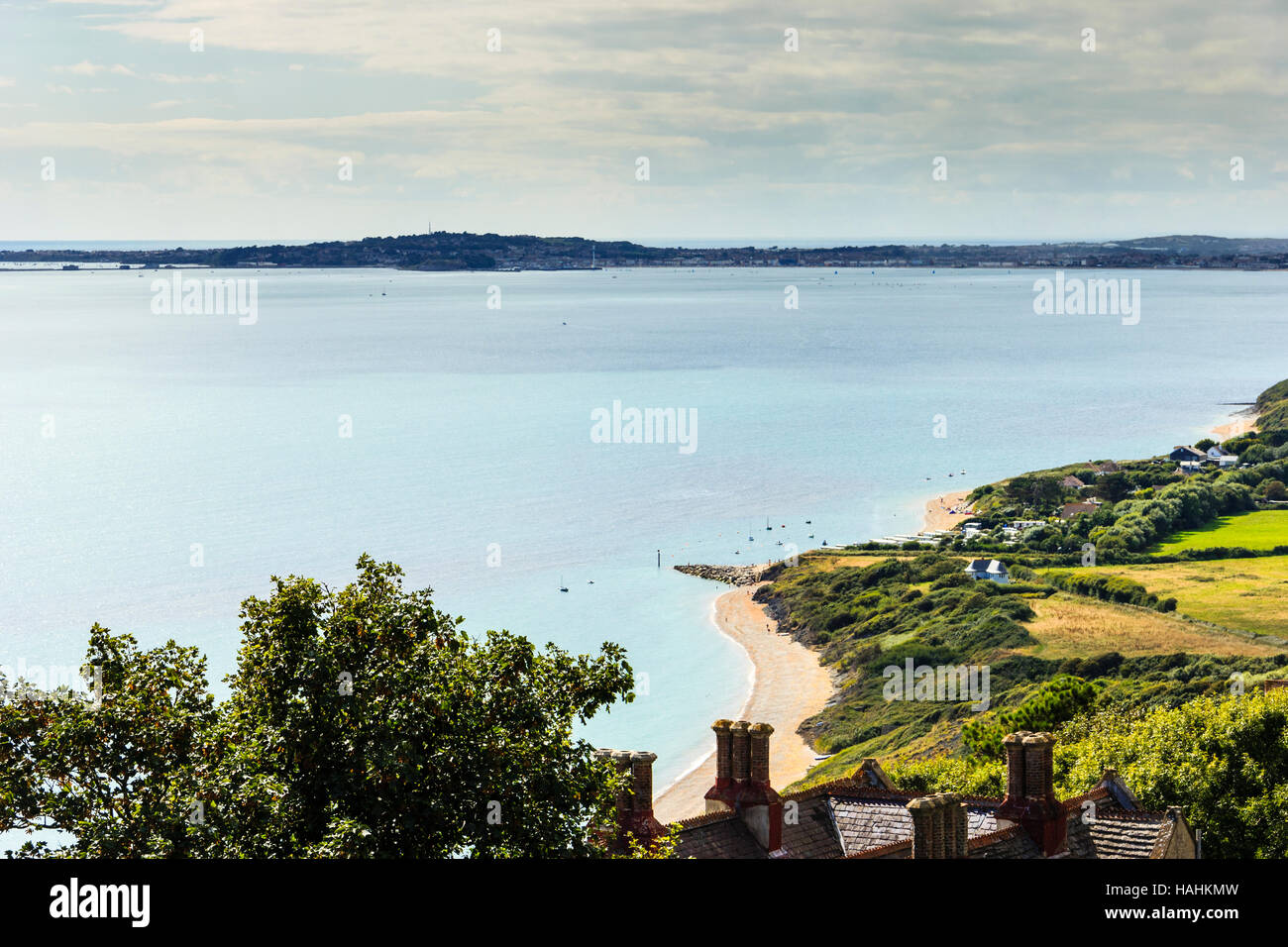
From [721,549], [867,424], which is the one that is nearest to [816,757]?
[721,549]

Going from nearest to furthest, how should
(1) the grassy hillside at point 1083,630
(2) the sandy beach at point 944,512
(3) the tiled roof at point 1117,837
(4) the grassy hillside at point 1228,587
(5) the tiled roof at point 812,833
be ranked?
(5) the tiled roof at point 812,833 < (3) the tiled roof at point 1117,837 < (1) the grassy hillside at point 1083,630 < (4) the grassy hillside at point 1228,587 < (2) the sandy beach at point 944,512

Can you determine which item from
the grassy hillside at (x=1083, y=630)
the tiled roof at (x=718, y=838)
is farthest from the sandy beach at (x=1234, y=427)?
the tiled roof at (x=718, y=838)

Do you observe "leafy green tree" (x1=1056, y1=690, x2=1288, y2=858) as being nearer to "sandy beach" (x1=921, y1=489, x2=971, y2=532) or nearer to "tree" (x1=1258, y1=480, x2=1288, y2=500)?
"sandy beach" (x1=921, y1=489, x2=971, y2=532)

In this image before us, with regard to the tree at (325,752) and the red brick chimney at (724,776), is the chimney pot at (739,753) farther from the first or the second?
the tree at (325,752)

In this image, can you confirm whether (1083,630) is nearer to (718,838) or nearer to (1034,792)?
(1034,792)
